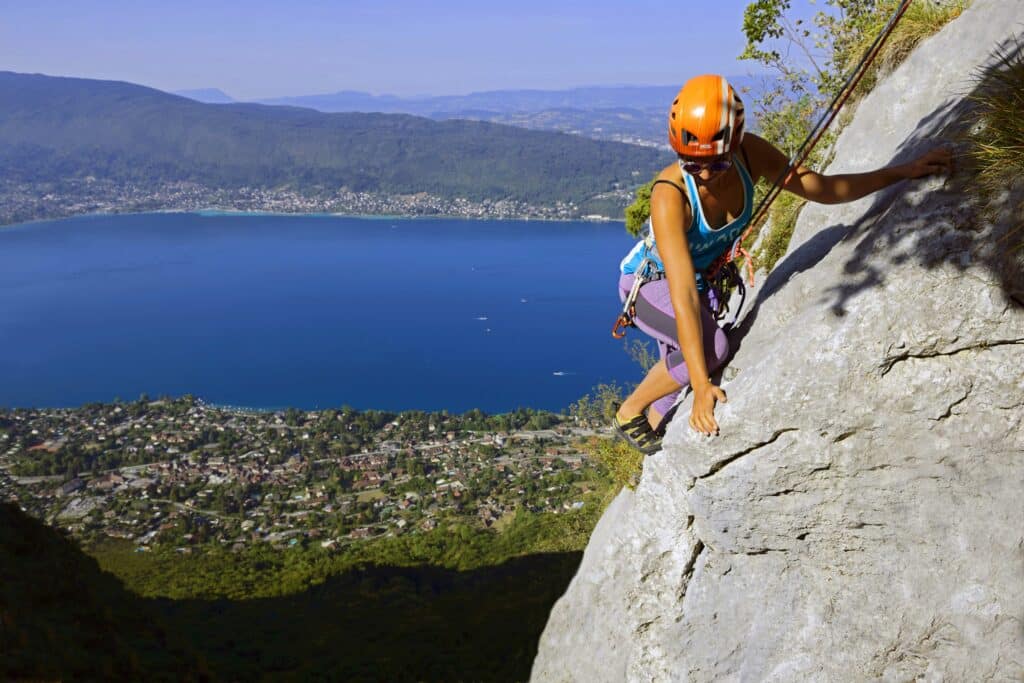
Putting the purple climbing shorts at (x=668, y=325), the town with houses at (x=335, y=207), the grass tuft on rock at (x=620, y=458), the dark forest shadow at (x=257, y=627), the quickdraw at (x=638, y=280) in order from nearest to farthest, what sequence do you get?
the purple climbing shorts at (x=668, y=325)
the quickdraw at (x=638, y=280)
the dark forest shadow at (x=257, y=627)
the grass tuft on rock at (x=620, y=458)
the town with houses at (x=335, y=207)

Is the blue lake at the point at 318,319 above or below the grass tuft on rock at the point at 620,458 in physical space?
below

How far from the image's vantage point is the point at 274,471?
50719 mm

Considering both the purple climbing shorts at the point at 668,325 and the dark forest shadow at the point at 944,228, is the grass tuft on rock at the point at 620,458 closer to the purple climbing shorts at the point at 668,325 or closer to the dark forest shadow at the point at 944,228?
the purple climbing shorts at the point at 668,325

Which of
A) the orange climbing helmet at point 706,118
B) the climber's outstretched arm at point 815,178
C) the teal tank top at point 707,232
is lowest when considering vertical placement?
the teal tank top at point 707,232

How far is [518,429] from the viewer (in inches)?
2180

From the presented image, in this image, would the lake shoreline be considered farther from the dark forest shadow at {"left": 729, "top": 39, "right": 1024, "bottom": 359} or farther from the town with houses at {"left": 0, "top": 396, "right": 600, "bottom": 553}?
the dark forest shadow at {"left": 729, "top": 39, "right": 1024, "bottom": 359}

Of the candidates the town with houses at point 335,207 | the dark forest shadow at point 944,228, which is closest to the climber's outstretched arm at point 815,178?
the dark forest shadow at point 944,228

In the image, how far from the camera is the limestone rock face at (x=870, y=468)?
3.18m

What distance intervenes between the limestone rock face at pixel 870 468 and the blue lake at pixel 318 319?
51072mm

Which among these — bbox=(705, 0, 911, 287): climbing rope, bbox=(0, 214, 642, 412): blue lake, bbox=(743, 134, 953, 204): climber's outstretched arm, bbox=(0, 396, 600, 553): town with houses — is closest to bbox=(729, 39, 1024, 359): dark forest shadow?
bbox=(743, 134, 953, 204): climber's outstretched arm

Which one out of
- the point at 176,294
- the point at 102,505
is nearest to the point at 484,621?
the point at 102,505

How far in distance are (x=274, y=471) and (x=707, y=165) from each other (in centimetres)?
5159

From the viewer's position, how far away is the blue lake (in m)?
69.6

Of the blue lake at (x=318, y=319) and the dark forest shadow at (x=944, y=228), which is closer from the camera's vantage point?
the dark forest shadow at (x=944, y=228)
